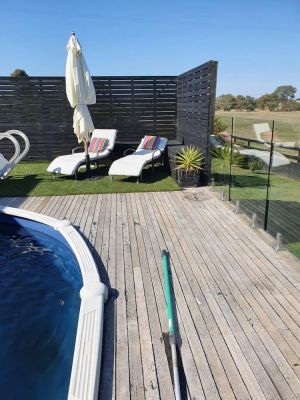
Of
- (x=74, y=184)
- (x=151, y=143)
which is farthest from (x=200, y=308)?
(x=151, y=143)

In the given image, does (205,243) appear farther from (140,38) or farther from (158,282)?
(140,38)

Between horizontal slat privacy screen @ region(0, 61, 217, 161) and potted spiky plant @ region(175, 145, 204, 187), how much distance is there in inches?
98.5

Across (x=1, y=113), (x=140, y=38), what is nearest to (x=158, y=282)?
(x=1, y=113)

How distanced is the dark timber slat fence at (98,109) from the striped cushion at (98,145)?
1.38 m

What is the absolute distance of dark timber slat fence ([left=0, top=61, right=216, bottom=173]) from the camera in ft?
30.8

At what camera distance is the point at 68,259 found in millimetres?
4059

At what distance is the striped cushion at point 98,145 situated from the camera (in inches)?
330

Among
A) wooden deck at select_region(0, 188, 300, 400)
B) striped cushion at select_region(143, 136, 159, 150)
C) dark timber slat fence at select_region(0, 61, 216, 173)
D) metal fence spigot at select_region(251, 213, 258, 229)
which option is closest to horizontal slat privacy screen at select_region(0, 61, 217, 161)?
dark timber slat fence at select_region(0, 61, 216, 173)

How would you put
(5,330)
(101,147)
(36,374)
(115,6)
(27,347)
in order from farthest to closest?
(115,6) → (101,147) → (5,330) → (27,347) → (36,374)

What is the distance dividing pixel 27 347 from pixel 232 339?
5.44ft

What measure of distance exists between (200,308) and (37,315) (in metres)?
1.56

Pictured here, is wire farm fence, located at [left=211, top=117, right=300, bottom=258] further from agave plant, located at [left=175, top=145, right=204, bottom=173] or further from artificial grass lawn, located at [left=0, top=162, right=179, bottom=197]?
artificial grass lawn, located at [left=0, top=162, right=179, bottom=197]

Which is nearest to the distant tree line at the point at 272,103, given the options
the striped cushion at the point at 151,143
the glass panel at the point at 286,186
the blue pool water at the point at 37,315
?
the glass panel at the point at 286,186

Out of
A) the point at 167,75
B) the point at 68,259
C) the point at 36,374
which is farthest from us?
the point at 167,75
